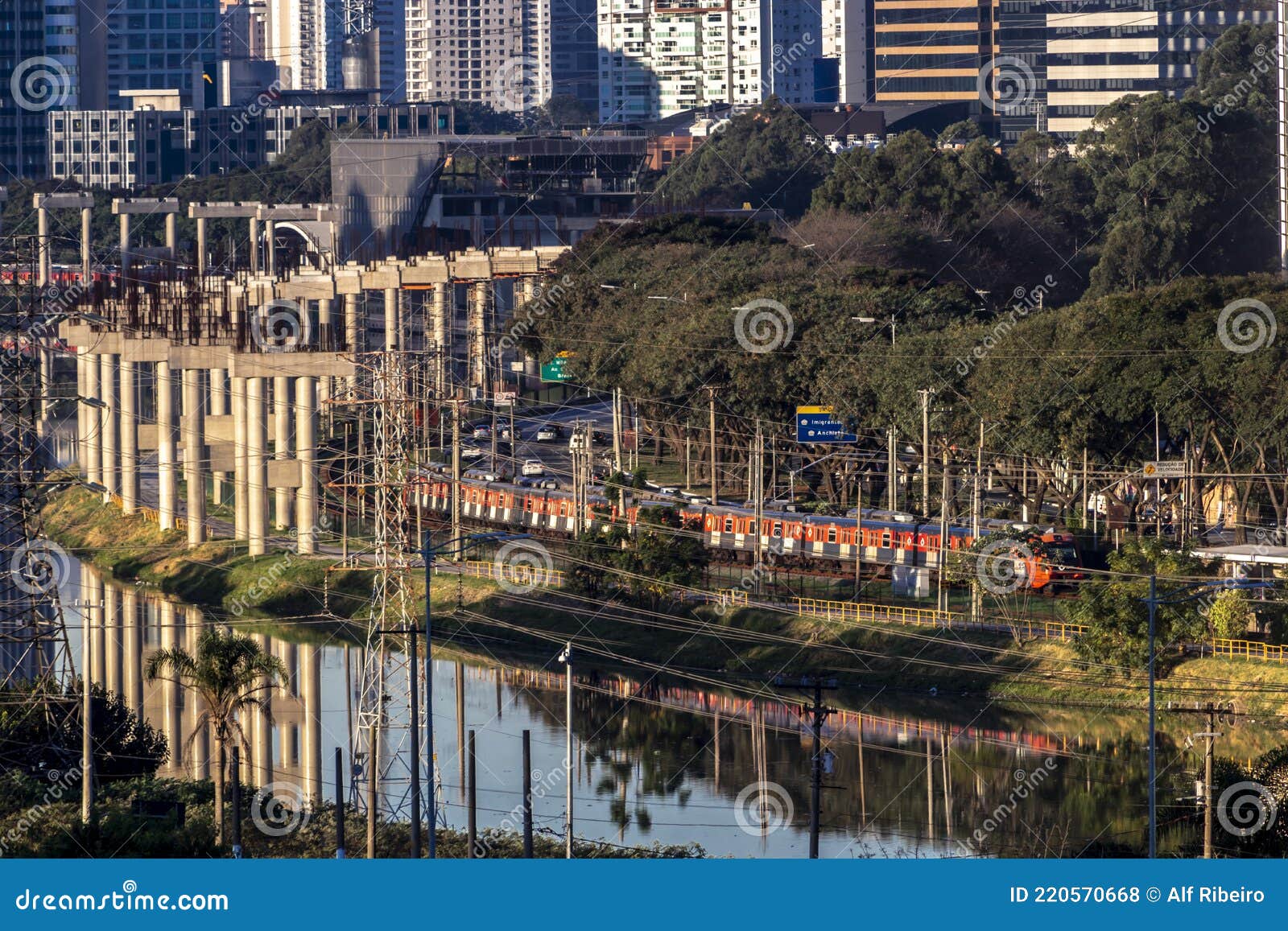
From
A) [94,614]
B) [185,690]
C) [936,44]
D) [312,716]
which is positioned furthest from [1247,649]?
[936,44]

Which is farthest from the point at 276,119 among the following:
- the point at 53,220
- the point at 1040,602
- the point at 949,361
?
the point at 1040,602

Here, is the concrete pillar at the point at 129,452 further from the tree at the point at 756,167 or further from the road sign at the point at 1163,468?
the tree at the point at 756,167

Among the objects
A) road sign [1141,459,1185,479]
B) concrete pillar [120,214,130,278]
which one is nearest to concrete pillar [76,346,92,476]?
concrete pillar [120,214,130,278]

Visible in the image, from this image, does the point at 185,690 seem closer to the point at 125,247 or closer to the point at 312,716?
the point at 312,716

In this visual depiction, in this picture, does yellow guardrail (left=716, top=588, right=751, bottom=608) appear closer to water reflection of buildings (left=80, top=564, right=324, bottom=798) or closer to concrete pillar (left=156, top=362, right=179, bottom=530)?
water reflection of buildings (left=80, top=564, right=324, bottom=798)

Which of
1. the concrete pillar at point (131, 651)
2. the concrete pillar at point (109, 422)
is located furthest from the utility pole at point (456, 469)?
the concrete pillar at point (109, 422)

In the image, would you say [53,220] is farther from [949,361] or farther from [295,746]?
[295,746]

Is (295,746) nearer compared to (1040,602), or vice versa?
(295,746)
